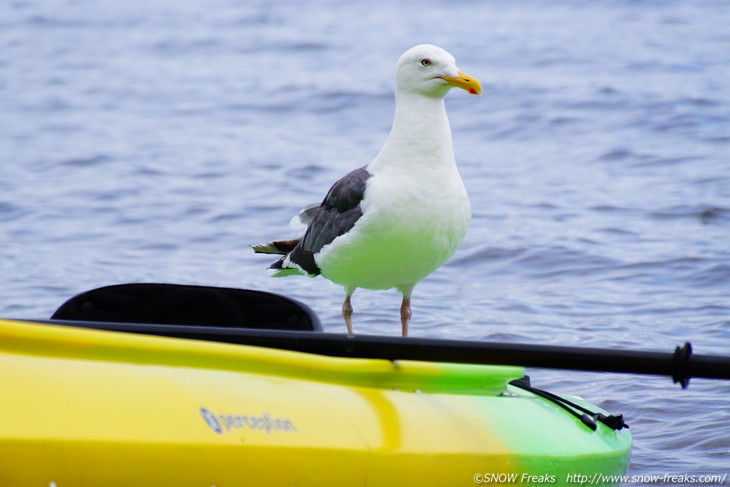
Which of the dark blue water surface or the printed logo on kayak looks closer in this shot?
the printed logo on kayak

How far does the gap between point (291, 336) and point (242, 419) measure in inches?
17.8

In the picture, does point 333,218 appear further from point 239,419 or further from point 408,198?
point 239,419

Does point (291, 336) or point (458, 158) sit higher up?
point (291, 336)

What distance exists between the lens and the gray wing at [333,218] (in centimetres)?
424

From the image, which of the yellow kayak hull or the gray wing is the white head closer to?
the gray wing

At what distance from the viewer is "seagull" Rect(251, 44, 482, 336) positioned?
407 centimetres

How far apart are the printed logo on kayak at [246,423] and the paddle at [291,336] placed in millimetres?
369

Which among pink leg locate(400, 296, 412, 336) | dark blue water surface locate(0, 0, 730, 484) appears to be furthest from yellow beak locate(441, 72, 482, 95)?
dark blue water surface locate(0, 0, 730, 484)

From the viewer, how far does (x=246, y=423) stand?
2.81 meters

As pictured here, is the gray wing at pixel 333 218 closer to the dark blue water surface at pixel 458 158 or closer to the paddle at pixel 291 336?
the paddle at pixel 291 336

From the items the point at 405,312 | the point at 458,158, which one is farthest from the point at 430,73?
the point at 458,158

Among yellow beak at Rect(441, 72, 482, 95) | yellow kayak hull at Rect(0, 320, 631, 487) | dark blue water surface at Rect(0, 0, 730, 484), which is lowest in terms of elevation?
dark blue water surface at Rect(0, 0, 730, 484)

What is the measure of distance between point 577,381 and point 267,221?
4002 millimetres

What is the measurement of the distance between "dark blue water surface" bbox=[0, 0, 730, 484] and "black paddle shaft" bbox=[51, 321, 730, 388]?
1.62 metres
